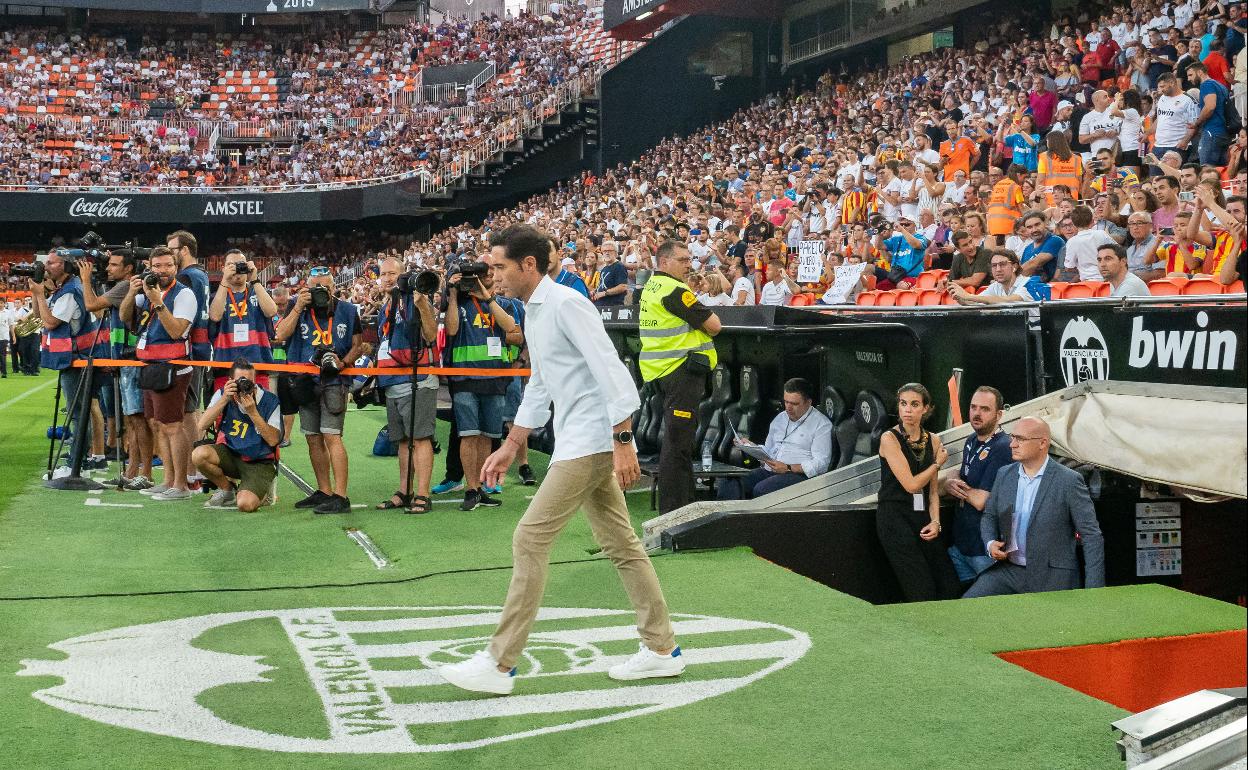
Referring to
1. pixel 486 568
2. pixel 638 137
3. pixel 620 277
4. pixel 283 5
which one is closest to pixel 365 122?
pixel 283 5

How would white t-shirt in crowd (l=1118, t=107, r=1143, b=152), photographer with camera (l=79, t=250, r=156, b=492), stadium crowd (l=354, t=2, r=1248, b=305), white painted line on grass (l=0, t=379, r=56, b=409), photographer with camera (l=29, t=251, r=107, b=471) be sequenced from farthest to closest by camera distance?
white painted line on grass (l=0, t=379, r=56, b=409) < white t-shirt in crowd (l=1118, t=107, r=1143, b=152) < photographer with camera (l=29, t=251, r=107, b=471) < photographer with camera (l=79, t=250, r=156, b=492) < stadium crowd (l=354, t=2, r=1248, b=305)

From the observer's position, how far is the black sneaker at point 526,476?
11180 mm

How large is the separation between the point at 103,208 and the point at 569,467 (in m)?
40.7

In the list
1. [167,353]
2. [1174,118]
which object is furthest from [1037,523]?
[1174,118]

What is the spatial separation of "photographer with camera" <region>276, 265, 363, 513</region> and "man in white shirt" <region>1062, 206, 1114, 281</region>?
18.9 ft

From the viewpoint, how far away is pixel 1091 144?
1373 cm

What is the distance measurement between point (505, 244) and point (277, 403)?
17.4 ft

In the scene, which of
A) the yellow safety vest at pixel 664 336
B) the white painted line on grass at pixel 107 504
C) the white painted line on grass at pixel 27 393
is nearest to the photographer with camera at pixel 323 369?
the white painted line on grass at pixel 107 504

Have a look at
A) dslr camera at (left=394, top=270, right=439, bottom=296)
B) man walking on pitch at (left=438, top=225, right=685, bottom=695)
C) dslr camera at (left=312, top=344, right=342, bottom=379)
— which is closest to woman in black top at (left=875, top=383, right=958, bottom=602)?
man walking on pitch at (left=438, top=225, right=685, bottom=695)

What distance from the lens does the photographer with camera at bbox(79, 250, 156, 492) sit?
1048 cm

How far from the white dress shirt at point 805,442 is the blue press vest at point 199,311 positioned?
478 centimetres

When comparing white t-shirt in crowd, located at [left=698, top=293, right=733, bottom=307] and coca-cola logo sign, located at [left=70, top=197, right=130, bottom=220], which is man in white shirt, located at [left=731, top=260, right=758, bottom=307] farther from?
coca-cola logo sign, located at [left=70, top=197, right=130, bottom=220]

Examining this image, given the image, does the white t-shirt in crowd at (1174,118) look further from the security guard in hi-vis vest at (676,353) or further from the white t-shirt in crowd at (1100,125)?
the security guard in hi-vis vest at (676,353)

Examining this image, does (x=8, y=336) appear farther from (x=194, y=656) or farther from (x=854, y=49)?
(x=194, y=656)
